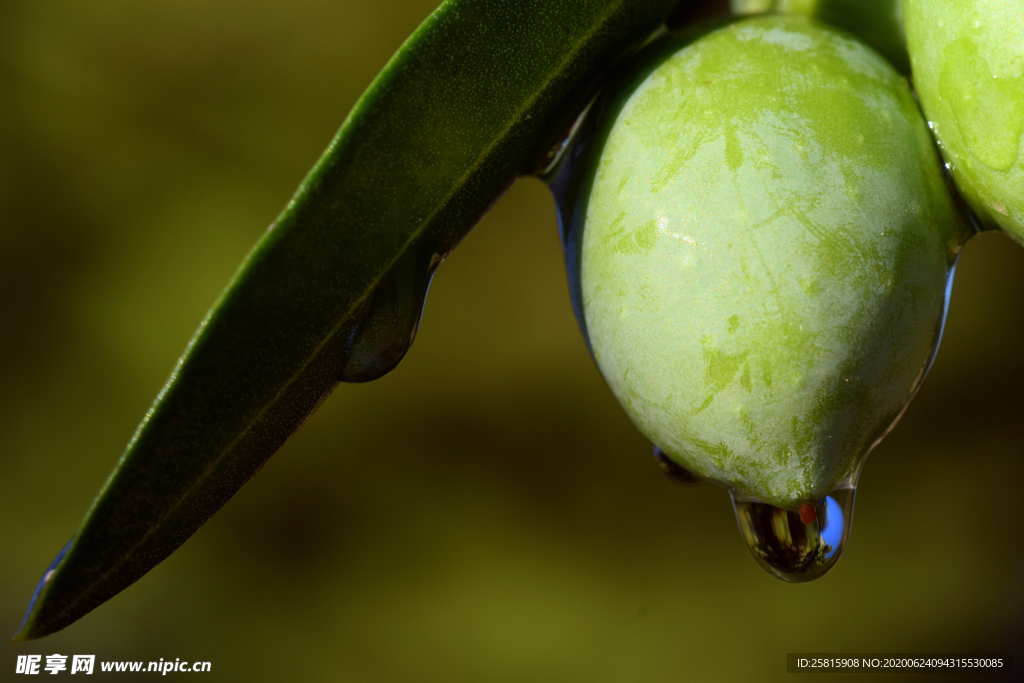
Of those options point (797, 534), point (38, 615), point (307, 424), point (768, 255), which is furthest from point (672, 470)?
point (307, 424)

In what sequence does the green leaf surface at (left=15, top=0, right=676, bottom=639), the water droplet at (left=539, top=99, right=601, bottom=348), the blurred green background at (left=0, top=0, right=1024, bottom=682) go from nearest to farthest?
the green leaf surface at (left=15, top=0, right=676, bottom=639)
the water droplet at (left=539, top=99, right=601, bottom=348)
the blurred green background at (left=0, top=0, right=1024, bottom=682)

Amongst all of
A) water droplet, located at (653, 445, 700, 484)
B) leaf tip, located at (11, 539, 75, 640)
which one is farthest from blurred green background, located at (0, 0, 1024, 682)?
leaf tip, located at (11, 539, 75, 640)

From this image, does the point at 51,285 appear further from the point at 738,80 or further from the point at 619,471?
the point at 738,80

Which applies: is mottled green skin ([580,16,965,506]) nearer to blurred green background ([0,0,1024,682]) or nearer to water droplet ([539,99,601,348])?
water droplet ([539,99,601,348])

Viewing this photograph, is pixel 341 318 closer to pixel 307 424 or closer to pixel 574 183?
pixel 574 183

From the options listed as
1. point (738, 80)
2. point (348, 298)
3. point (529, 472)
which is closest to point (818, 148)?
point (738, 80)

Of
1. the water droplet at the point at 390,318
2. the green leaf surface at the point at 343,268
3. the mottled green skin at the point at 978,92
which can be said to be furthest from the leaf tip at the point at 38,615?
the mottled green skin at the point at 978,92
